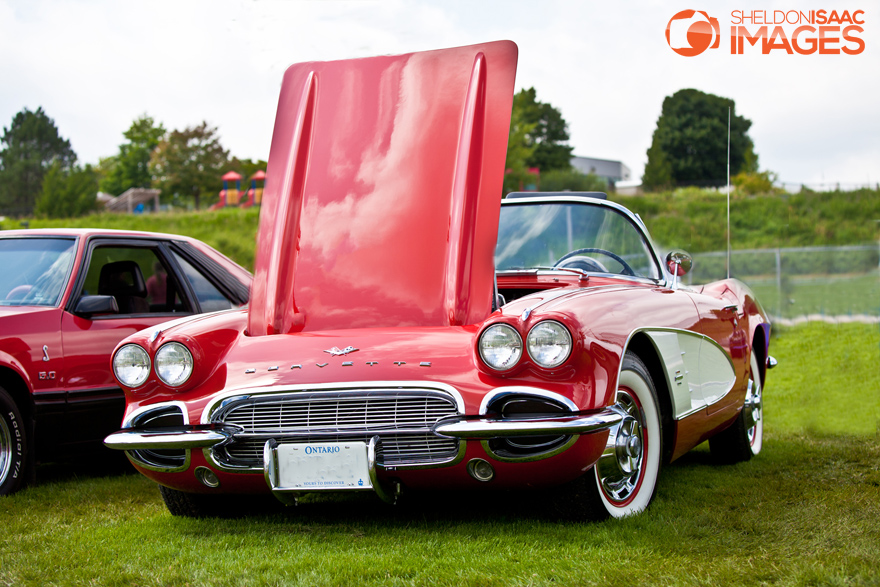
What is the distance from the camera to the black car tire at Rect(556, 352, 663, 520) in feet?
11.2

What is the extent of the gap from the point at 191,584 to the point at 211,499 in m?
1.13

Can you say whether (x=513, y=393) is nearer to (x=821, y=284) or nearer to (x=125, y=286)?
(x=125, y=286)

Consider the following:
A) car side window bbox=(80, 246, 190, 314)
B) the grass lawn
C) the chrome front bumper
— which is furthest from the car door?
the chrome front bumper

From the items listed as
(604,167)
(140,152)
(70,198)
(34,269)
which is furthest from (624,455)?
(604,167)

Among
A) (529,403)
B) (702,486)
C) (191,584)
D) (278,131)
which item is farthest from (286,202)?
(702,486)

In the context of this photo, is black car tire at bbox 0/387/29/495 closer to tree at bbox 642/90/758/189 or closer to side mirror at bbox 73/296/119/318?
side mirror at bbox 73/296/119/318

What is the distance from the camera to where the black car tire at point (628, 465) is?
3.41 meters

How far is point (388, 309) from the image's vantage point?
13.1 ft

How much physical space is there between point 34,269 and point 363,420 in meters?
2.92

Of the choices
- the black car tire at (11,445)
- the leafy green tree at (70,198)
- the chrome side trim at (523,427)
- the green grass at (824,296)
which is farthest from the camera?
the leafy green tree at (70,198)

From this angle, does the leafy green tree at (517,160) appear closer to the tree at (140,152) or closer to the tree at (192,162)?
the tree at (192,162)

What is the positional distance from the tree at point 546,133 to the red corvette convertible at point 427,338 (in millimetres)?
56614

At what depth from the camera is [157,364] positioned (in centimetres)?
368

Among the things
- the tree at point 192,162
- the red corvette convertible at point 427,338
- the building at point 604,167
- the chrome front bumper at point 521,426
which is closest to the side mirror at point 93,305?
the red corvette convertible at point 427,338
